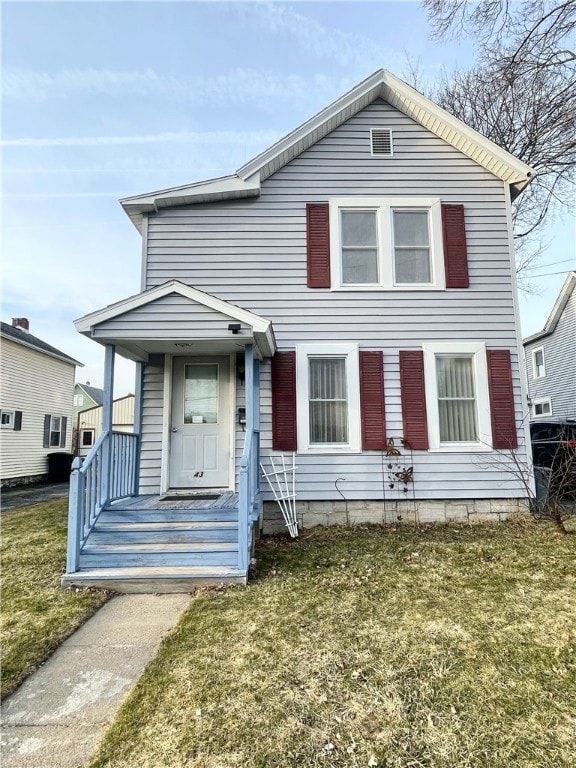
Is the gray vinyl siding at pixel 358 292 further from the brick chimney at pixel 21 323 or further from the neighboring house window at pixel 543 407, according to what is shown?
the brick chimney at pixel 21 323

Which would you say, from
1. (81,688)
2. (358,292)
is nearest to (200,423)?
(358,292)

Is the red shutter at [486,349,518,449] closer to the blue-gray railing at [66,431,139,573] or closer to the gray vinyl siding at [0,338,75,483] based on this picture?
the blue-gray railing at [66,431,139,573]

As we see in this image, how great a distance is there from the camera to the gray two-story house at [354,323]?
6582 millimetres

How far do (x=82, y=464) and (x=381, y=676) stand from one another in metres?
3.57

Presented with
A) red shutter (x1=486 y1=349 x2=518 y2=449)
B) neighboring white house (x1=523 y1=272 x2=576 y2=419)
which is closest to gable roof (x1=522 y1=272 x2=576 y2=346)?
neighboring white house (x1=523 y1=272 x2=576 y2=419)

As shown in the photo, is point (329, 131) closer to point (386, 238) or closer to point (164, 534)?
point (386, 238)

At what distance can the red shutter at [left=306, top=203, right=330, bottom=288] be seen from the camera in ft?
22.8

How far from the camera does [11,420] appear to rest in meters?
14.1

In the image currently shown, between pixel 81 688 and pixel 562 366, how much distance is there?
1765 centimetres

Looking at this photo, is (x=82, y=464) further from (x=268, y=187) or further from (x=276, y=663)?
(x=268, y=187)

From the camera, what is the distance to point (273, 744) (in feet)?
7.11

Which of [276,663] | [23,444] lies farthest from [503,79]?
[23,444]

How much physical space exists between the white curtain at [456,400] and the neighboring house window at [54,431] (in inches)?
597

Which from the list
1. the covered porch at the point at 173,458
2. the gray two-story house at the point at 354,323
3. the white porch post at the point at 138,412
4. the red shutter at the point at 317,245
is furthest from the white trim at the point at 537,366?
the white porch post at the point at 138,412
